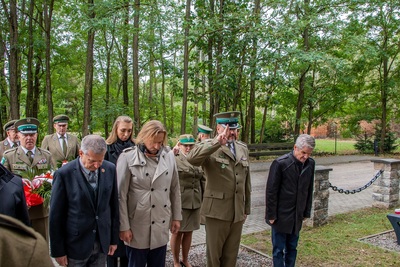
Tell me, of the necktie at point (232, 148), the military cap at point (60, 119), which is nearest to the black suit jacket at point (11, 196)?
the necktie at point (232, 148)

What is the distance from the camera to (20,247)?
1.08 meters

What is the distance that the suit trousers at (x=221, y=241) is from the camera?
451cm

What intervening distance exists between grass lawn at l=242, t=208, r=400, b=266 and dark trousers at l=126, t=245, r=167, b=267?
8.65ft

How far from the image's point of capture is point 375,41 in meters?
24.5

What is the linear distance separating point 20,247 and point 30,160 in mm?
4296

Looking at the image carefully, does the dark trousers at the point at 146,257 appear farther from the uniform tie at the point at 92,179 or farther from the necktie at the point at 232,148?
the necktie at the point at 232,148

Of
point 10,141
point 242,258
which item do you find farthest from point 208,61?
point 242,258

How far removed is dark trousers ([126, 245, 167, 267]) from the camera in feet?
12.5

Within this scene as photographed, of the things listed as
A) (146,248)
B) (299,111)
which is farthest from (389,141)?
(146,248)

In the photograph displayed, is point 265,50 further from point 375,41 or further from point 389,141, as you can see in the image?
point 389,141

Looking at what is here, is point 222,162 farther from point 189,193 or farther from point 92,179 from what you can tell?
point 92,179

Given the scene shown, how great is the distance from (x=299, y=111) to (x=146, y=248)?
19.6 meters

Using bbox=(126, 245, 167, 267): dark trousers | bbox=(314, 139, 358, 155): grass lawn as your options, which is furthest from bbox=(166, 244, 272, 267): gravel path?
bbox=(314, 139, 358, 155): grass lawn

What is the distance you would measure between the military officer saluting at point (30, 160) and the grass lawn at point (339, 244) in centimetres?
348
